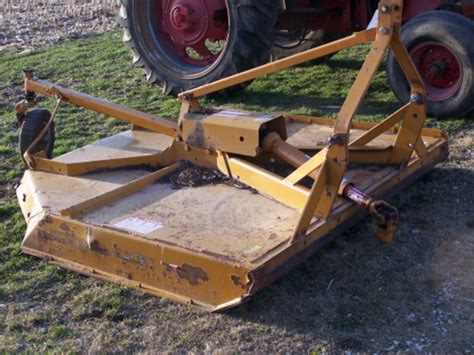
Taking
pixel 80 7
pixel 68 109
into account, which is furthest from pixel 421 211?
pixel 80 7

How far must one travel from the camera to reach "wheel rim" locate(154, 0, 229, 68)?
22.7ft

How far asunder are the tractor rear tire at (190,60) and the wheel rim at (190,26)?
0.5 inches

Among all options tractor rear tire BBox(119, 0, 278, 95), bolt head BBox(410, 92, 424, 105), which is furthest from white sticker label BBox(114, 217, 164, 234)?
tractor rear tire BBox(119, 0, 278, 95)

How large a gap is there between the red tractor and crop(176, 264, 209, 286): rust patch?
2.92 metres

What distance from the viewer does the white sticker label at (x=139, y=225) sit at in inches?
157

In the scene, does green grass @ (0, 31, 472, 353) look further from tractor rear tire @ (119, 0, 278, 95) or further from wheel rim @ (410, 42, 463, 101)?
tractor rear tire @ (119, 0, 278, 95)

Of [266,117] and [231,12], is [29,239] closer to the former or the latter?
[266,117]

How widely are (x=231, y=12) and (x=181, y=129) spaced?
2.05m

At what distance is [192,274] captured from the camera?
3678 mm

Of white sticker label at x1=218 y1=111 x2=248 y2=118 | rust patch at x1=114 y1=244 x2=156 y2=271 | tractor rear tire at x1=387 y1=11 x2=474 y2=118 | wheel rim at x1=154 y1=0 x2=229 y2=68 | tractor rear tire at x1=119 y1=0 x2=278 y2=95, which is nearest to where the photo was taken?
rust patch at x1=114 y1=244 x2=156 y2=271

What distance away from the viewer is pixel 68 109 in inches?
283

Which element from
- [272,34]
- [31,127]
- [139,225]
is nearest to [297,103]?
[272,34]

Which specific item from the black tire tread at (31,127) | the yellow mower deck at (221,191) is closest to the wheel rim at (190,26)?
the yellow mower deck at (221,191)

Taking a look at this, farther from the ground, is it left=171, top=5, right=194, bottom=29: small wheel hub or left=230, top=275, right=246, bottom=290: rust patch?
left=171, top=5, right=194, bottom=29: small wheel hub
